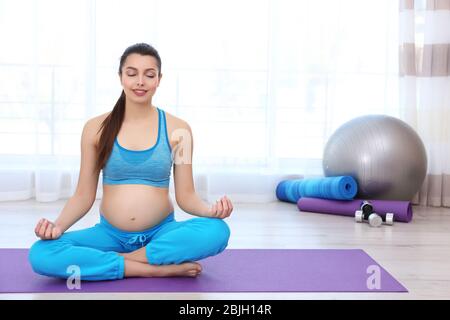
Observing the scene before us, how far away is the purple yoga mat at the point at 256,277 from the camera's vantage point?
194 cm

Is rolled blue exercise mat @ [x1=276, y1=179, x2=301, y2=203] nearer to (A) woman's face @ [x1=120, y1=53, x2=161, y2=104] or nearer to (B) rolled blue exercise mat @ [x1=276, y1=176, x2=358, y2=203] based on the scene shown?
(B) rolled blue exercise mat @ [x1=276, y1=176, x2=358, y2=203]

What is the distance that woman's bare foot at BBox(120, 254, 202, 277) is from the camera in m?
2.02

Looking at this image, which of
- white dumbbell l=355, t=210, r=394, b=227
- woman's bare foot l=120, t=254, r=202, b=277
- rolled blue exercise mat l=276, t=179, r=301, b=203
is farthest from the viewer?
rolled blue exercise mat l=276, t=179, r=301, b=203

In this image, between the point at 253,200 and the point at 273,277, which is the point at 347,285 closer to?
the point at 273,277

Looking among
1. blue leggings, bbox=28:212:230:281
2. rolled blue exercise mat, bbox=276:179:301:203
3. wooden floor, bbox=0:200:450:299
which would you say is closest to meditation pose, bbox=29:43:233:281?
blue leggings, bbox=28:212:230:281

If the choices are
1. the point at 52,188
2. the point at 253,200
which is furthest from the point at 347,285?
the point at 52,188

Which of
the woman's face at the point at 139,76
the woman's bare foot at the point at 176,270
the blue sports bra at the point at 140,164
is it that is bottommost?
the woman's bare foot at the point at 176,270

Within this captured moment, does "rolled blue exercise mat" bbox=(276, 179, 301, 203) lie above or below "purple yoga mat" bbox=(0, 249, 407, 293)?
above

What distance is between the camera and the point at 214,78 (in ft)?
12.4

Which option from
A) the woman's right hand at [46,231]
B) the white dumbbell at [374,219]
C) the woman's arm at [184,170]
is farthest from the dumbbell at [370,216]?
the woman's right hand at [46,231]

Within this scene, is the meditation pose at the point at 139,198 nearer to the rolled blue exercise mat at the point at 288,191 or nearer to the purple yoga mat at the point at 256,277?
the purple yoga mat at the point at 256,277

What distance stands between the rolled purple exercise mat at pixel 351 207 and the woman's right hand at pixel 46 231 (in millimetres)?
1782

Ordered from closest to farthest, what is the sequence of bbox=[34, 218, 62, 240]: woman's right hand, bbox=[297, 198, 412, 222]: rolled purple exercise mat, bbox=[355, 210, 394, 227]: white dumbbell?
bbox=[34, 218, 62, 240]: woman's right hand < bbox=[355, 210, 394, 227]: white dumbbell < bbox=[297, 198, 412, 222]: rolled purple exercise mat

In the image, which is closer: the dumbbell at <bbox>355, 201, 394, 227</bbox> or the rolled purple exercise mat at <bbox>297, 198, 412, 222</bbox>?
the dumbbell at <bbox>355, 201, 394, 227</bbox>
